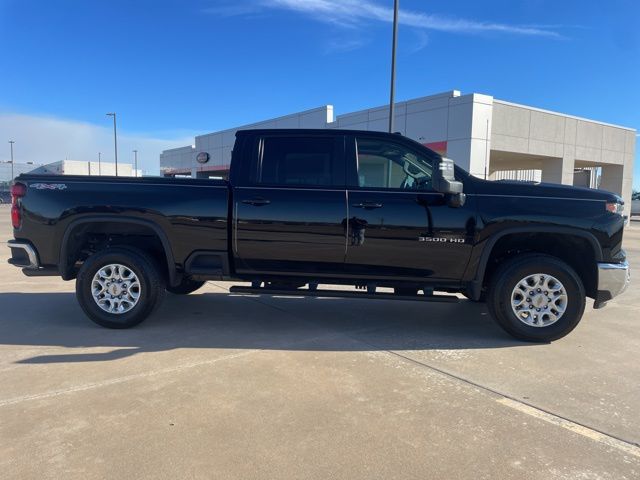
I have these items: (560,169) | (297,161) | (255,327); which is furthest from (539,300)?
(560,169)

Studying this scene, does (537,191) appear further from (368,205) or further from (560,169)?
(560,169)

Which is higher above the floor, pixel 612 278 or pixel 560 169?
pixel 560 169

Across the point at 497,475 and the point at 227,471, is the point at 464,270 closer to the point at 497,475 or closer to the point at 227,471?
the point at 497,475

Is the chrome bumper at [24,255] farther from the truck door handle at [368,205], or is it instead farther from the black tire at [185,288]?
the truck door handle at [368,205]

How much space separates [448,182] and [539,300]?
1.55 meters

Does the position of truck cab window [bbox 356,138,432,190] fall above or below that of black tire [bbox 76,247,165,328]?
above

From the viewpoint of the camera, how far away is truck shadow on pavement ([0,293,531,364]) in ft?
15.6

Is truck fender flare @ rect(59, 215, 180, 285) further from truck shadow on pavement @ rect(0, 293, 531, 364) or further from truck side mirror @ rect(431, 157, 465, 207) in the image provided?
truck side mirror @ rect(431, 157, 465, 207)

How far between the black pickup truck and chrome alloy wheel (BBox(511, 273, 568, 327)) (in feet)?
0.04

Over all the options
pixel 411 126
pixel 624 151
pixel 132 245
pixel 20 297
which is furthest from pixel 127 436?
pixel 624 151

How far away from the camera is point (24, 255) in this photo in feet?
17.1

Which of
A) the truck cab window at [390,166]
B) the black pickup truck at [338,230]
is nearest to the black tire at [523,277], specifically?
the black pickup truck at [338,230]

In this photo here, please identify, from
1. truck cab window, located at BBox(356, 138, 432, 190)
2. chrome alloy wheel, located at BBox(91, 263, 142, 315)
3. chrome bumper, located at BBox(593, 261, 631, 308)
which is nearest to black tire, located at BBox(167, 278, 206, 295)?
chrome alloy wheel, located at BBox(91, 263, 142, 315)

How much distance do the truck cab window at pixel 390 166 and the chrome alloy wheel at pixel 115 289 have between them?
264 cm
